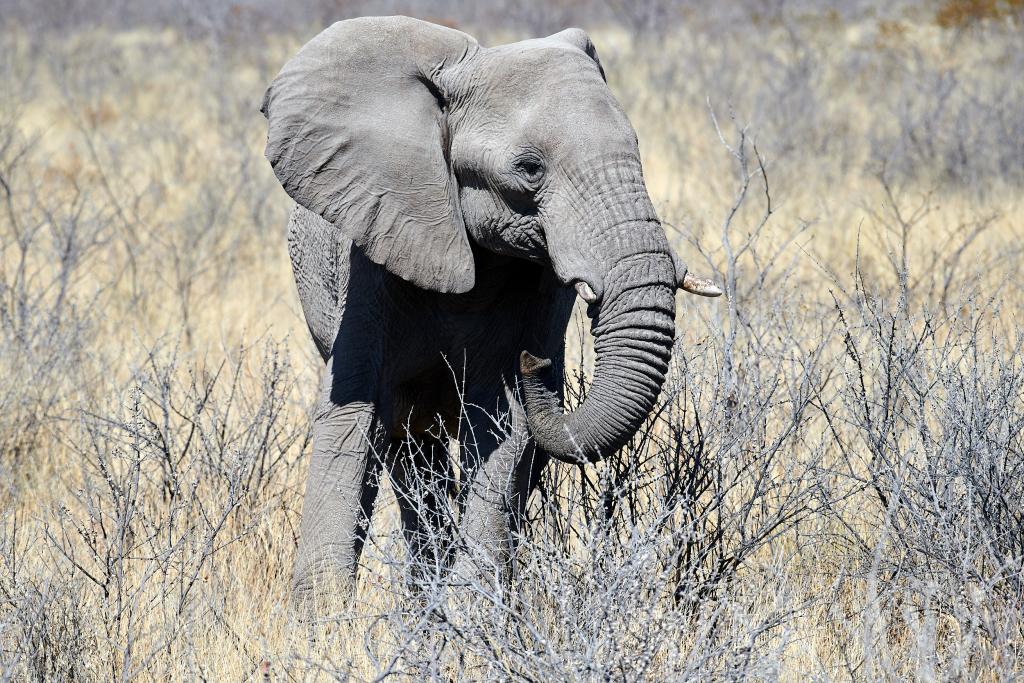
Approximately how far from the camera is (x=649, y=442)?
5098mm

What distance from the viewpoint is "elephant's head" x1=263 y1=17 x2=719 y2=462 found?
3.03 meters

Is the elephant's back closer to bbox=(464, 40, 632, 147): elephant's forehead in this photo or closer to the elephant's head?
the elephant's head

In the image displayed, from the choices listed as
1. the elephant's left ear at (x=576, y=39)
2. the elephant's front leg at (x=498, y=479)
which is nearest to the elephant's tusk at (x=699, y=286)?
the elephant's left ear at (x=576, y=39)

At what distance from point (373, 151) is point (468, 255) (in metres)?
0.37

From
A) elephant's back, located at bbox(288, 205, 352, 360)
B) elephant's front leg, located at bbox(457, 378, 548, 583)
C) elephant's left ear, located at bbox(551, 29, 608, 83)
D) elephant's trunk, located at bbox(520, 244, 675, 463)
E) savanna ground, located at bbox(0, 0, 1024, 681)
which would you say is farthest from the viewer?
elephant's back, located at bbox(288, 205, 352, 360)

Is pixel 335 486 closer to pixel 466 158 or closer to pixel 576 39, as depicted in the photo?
pixel 466 158

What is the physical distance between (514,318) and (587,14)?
21.2m

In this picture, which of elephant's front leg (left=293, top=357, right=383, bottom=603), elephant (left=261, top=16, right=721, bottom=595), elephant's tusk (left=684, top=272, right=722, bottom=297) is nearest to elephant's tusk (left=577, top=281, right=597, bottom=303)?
elephant (left=261, top=16, right=721, bottom=595)

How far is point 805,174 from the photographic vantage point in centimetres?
985

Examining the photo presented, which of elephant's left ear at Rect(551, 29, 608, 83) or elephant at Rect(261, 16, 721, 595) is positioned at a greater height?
elephant's left ear at Rect(551, 29, 608, 83)

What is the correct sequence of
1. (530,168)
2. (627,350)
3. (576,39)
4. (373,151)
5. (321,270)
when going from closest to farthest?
(627,350) → (530,168) → (373,151) → (576,39) → (321,270)

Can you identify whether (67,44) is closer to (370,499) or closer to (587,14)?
(587,14)

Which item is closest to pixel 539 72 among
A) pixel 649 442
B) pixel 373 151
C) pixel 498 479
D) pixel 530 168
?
pixel 530 168

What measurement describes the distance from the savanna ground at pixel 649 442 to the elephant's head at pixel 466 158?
0.55 metres
